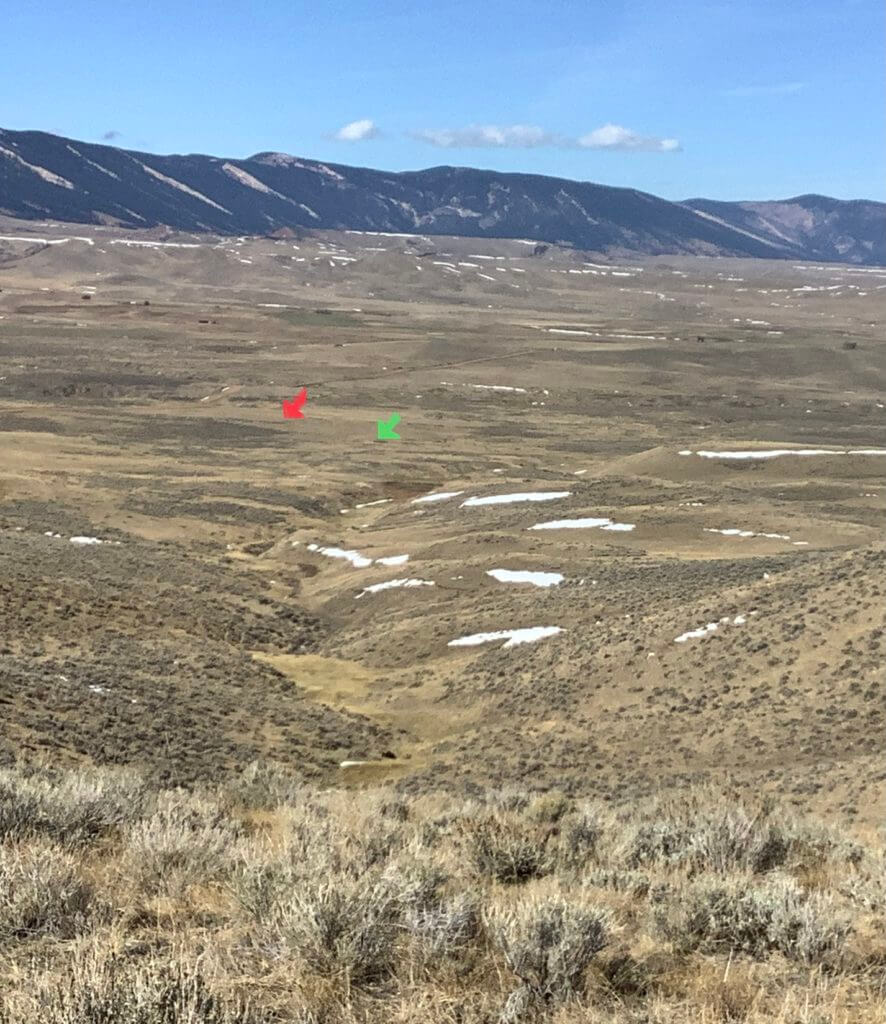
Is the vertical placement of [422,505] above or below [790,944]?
below

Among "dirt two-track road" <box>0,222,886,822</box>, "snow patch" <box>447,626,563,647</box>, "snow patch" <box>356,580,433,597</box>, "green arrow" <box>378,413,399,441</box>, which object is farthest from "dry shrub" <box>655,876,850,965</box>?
"green arrow" <box>378,413,399,441</box>

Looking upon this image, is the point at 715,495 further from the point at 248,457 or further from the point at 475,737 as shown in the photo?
the point at 248,457

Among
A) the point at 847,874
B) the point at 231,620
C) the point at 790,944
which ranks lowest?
the point at 231,620

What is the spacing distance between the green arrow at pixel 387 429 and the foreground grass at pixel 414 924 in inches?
2400

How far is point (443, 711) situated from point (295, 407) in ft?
203

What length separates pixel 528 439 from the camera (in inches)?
2749

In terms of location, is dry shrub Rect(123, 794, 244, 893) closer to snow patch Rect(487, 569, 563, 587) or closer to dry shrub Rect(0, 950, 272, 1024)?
dry shrub Rect(0, 950, 272, 1024)

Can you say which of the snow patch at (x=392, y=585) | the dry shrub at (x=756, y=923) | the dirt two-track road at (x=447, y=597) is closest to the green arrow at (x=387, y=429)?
the dirt two-track road at (x=447, y=597)

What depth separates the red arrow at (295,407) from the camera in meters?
76.2

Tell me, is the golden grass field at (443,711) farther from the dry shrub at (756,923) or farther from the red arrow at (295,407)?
the red arrow at (295,407)

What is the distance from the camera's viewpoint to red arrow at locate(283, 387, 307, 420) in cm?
7625

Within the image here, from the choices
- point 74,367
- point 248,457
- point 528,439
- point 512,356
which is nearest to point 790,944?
point 248,457

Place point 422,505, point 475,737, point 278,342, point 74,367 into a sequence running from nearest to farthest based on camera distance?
point 475,737 < point 422,505 < point 74,367 < point 278,342

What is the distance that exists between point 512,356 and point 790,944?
370 ft
